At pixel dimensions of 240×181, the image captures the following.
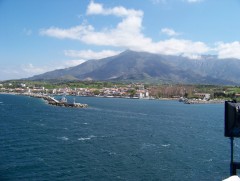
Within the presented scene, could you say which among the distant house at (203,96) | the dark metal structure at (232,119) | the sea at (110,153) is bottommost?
the sea at (110,153)

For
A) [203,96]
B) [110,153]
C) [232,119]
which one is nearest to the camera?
[232,119]

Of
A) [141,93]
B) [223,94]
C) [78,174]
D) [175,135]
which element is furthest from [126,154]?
[141,93]

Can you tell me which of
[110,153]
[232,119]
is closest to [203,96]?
[110,153]

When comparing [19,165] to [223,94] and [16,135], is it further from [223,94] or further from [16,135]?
[223,94]

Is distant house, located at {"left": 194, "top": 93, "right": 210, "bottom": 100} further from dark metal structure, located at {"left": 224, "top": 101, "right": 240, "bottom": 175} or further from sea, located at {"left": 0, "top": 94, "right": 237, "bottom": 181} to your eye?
dark metal structure, located at {"left": 224, "top": 101, "right": 240, "bottom": 175}

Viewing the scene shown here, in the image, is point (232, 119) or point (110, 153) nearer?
point (232, 119)

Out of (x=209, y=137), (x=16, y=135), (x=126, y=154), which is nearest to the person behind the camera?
(x=126, y=154)

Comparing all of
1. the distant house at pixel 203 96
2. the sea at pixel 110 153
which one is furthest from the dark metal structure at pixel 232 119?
the distant house at pixel 203 96

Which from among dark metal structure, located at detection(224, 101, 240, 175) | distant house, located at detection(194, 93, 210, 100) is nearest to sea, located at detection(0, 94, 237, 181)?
dark metal structure, located at detection(224, 101, 240, 175)

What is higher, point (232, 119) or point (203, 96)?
point (232, 119)

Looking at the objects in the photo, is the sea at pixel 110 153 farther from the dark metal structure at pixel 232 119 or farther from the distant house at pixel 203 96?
the distant house at pixel 203 96

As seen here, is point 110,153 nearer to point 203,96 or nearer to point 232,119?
point 232,119
